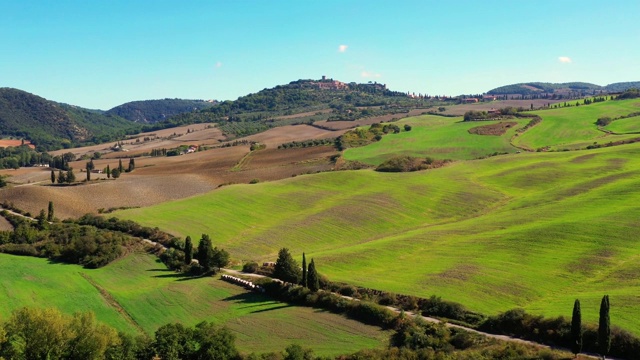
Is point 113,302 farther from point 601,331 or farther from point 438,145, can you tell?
point 438,145

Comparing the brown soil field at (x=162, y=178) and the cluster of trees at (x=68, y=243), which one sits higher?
the brown soil field at (x=162, y=178)

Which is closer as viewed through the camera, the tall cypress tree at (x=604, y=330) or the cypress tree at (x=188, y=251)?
the tall cypress tree at (x=604, y=330)

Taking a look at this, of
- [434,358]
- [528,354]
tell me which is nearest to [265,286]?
[434,358]

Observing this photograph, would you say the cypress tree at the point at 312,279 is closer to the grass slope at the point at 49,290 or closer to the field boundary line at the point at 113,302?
the field boundary line at the point at 113,302

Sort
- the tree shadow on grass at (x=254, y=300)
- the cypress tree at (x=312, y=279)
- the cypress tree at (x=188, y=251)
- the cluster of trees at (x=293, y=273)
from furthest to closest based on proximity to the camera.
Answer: the cypress tree at (x=188, y=251), the cluster of trees at (x=293, y=273), the cypress tree at (x=312, y=279), the tree shadow on grass at (x=254, y=300)

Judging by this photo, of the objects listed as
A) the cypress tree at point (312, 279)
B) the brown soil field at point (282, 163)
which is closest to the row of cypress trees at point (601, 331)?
the cypress tree at point (312, 279)

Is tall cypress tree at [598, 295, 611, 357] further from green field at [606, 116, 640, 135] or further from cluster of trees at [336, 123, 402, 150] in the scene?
cluster of trees at [336, 123, 402, 150]
